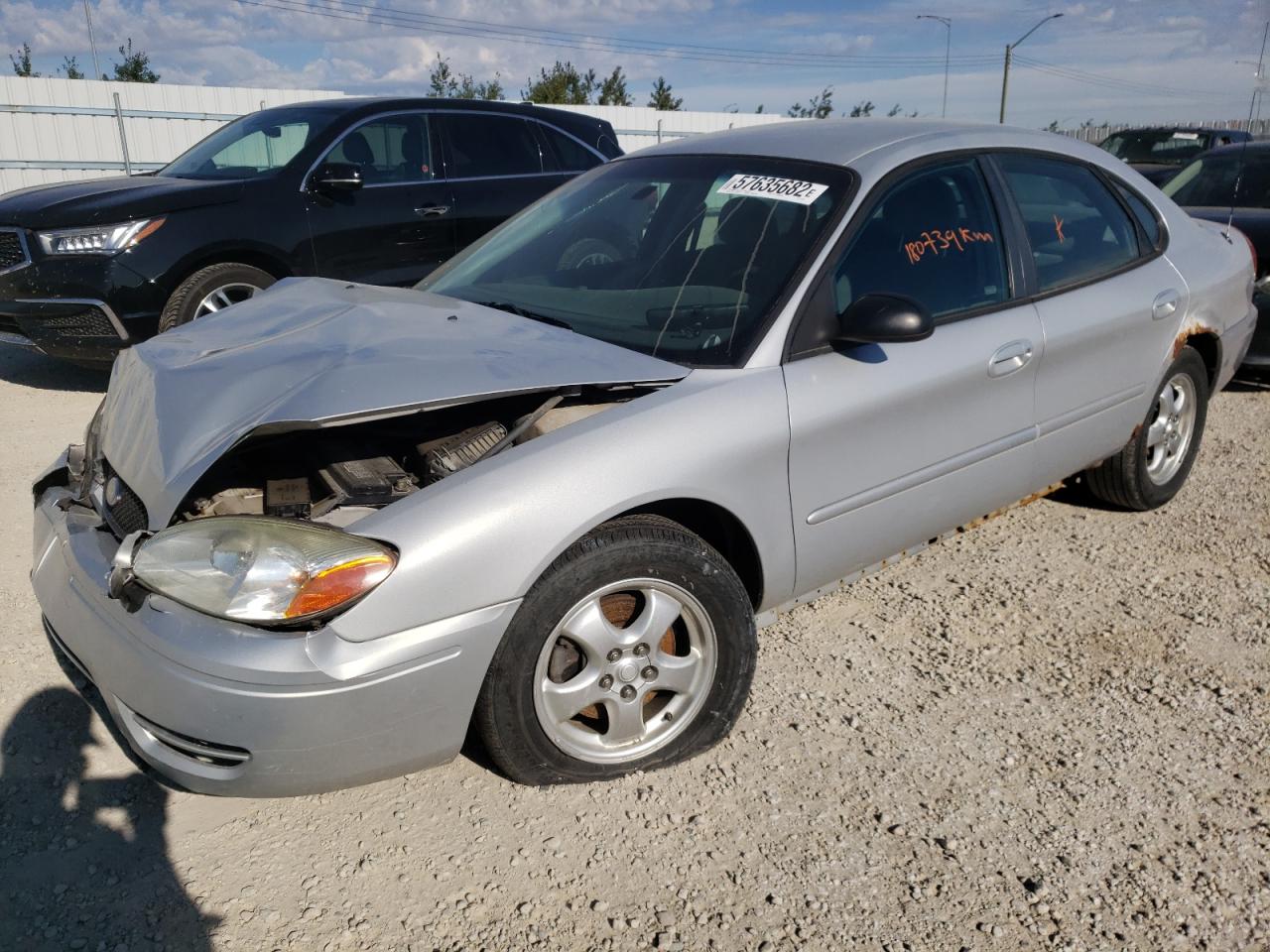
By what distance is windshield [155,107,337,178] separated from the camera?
694cm

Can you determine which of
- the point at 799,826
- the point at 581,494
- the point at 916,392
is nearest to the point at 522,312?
the point at 581,494

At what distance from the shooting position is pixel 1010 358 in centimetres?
334

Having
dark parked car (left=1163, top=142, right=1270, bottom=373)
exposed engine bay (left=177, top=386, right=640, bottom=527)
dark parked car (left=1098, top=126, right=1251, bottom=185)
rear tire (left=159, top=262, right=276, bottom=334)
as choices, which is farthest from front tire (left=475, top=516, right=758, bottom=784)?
dark parked car (left=1098, top=126, right=1251, bottom=185)

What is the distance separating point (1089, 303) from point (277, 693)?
9.95ft

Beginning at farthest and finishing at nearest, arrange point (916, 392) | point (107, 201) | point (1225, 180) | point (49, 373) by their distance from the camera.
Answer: point (1225, 180) < point (49, 373) < point (107, 201) < point (916, 392)

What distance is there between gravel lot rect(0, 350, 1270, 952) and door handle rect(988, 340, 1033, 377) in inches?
35.3

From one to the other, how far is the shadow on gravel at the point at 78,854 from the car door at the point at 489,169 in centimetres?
515

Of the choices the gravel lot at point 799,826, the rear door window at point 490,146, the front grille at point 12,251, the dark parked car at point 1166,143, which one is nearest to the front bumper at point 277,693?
the gravel lot at point 799,826

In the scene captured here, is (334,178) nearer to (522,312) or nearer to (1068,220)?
(522,312)

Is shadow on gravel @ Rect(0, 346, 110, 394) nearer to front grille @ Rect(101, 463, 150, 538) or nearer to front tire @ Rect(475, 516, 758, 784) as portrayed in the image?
front grille @ Rect(101, 463, 150, 538)

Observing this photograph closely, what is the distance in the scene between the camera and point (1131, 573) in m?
3.97

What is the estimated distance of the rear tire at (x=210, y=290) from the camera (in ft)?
20.8

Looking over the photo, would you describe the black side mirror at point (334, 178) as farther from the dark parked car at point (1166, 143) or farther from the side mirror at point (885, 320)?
the dark parked car at point (1166, 143)

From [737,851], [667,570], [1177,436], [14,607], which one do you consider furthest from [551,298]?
[1177,436]
